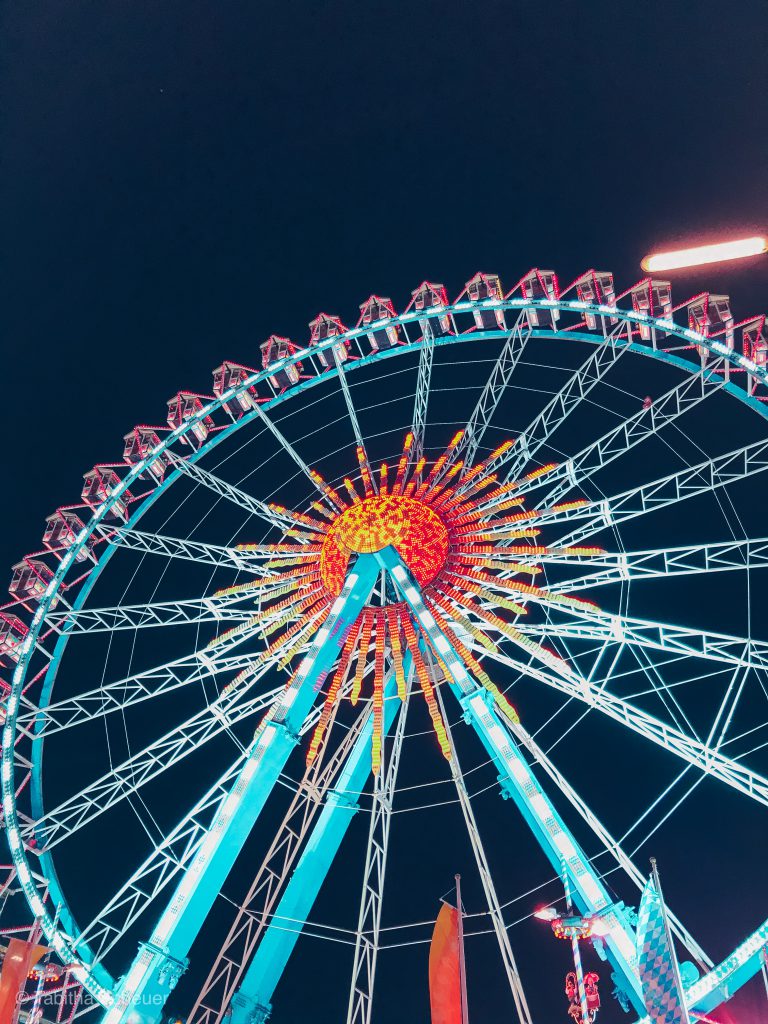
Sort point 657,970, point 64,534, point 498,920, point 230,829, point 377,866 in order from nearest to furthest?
point 657,970
point 498,920
point 230,829
point 377,866
point 64,534

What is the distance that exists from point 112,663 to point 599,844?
60.7 feet

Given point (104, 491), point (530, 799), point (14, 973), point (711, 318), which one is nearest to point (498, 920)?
point (530, 799)

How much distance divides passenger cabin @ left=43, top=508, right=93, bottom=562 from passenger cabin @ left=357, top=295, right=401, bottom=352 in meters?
7.32

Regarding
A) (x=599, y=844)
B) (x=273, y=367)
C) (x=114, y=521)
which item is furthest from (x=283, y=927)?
(x=599, y=844)

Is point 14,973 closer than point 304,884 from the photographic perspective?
Yes

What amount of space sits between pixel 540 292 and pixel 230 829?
11.5 m

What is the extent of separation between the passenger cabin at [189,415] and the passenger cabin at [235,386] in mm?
447

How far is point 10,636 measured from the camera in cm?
1775

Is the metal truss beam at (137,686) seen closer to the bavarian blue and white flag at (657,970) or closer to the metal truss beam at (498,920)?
the metal truss beam at (498,920)

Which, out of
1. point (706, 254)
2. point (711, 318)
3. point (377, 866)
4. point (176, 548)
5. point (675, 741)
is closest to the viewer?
point (675, 741)

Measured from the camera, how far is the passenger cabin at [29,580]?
18172 mm

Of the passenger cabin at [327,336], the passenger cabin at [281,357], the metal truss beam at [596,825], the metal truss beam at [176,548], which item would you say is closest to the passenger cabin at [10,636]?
the metal truss beam at [176,548]

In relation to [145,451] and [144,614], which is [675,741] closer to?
[144,614]

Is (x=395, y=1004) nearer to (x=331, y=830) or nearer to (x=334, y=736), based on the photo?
(x=334, y=736)
